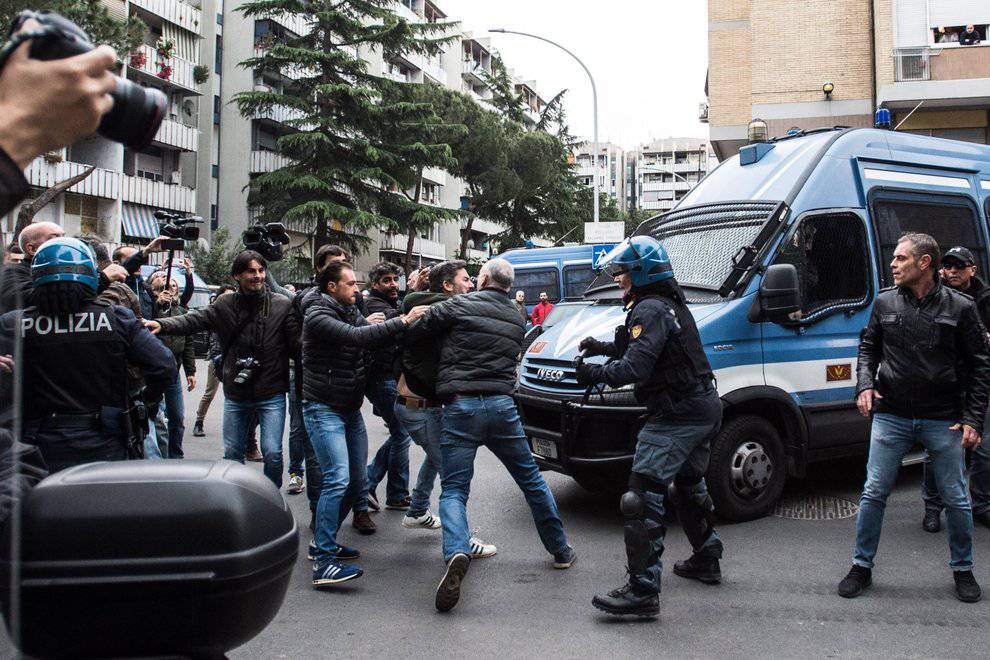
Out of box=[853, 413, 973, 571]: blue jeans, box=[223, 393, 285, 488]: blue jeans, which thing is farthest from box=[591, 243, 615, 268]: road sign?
box=[853, 413, 973, 571]: blue jeans

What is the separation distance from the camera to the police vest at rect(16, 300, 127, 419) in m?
3.25

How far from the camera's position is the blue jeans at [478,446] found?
4703mm

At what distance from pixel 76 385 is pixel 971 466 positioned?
18.3ft

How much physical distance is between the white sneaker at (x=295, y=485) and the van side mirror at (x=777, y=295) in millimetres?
3858

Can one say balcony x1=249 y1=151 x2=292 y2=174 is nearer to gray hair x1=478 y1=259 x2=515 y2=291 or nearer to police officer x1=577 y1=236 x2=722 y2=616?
gray hair x1=478 y1=259 x2=515 y2=291

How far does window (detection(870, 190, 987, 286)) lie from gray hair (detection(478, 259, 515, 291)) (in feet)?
10.6

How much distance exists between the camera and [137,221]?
3134 cm

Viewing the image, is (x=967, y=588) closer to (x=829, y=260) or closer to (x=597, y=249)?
(x=829, y=260)

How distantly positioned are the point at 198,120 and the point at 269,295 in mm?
33066

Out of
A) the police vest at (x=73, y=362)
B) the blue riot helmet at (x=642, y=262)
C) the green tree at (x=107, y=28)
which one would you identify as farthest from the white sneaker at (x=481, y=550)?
the green tree at (x=107, y=28)

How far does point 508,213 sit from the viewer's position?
43.7 m

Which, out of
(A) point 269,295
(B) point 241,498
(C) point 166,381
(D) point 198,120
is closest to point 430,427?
(A) point 269,295

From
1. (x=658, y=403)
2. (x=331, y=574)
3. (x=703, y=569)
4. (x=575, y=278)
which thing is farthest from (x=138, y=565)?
(x=575, y=278)

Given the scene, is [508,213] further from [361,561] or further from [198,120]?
[361,561]
